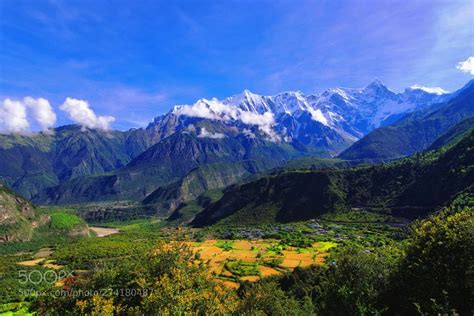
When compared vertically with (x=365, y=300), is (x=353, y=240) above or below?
below

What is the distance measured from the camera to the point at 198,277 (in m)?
37.5

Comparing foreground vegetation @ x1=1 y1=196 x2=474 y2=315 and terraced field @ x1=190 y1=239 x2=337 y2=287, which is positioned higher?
foreground vegetation @ x1=1 y1=196 x2=474 y2=315

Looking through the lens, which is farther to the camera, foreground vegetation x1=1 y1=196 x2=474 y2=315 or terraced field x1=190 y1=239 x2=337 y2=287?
terraced field x1=190 y1=239 x2=337 y2=287

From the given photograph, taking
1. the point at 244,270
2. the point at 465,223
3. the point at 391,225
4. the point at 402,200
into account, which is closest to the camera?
the point at 465,223

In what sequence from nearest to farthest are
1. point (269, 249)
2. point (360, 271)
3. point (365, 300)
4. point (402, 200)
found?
point (365, 300), point (360, 271), point (269, 249), point (402, 200)

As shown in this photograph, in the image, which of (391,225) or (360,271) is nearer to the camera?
(360,271)

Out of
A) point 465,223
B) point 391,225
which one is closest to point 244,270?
point 465,223

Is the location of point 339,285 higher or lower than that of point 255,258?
higher

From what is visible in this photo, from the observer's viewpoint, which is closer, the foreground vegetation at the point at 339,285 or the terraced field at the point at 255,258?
the foreground vegetation at the point at 339,285

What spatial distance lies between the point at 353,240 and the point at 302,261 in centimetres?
4166

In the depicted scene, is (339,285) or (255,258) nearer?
(339,285)

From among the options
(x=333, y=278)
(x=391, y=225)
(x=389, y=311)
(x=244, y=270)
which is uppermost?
(x=333, y=278)

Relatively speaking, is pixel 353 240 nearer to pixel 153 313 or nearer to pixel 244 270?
pixel 244 270

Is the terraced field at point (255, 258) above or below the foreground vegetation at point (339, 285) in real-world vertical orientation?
below
